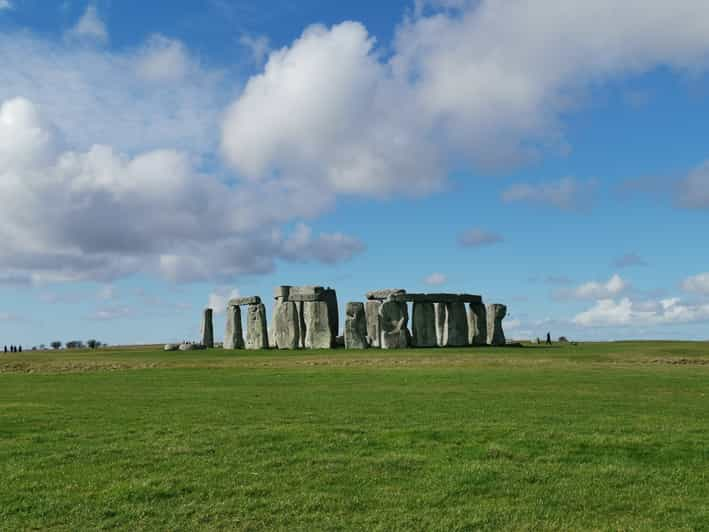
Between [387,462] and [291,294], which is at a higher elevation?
[291,294]

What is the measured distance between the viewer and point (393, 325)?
44312mm

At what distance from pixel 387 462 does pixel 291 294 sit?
126 ft

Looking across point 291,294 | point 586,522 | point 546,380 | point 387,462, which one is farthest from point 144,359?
point 586,522

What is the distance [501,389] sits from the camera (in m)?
19.4

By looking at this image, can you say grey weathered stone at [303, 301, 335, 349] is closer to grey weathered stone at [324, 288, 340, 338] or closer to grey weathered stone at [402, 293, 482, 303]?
grey weathered stone at [324, 288, 340, 338]

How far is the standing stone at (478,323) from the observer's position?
1889 inches

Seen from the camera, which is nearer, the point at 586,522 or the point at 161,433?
the point at 586,522

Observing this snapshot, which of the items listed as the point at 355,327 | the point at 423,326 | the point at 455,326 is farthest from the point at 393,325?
the point at 455,326

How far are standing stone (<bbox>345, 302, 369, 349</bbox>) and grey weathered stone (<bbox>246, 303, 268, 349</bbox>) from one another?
6303 mm

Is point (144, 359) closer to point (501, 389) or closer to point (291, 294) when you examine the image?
point (291, 294)

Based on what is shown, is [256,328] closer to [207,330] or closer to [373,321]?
[207,330]

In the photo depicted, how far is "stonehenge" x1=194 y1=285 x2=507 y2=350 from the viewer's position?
44.6m

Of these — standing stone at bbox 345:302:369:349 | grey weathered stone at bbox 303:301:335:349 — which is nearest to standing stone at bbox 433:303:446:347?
standing stone at bbox 345:302:369:349

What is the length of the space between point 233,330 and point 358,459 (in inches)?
1585
